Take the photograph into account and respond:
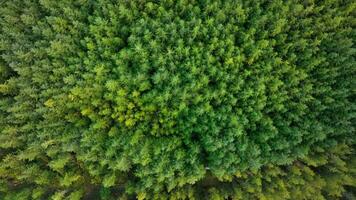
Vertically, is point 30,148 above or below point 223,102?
below

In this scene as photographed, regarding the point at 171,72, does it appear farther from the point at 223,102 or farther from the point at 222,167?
the point at 222,167

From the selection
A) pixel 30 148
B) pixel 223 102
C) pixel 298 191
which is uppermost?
pixel 223 102

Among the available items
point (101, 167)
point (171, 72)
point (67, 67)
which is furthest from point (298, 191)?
point (67, 67)

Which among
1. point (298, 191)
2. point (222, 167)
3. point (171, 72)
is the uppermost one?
point (171, 72)

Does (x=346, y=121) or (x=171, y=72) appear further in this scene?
(x=346, y=121)

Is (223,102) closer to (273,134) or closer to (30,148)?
(273,134)

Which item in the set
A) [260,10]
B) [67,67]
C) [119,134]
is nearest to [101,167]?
[119,134]
